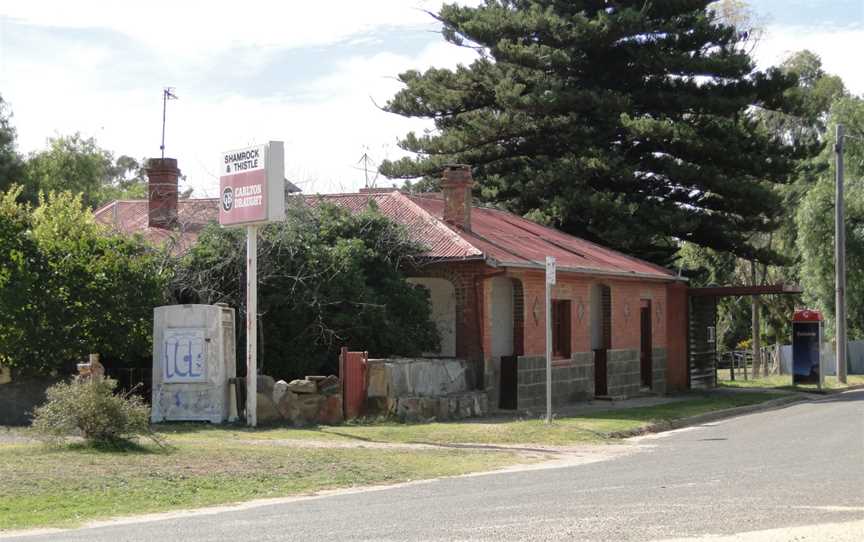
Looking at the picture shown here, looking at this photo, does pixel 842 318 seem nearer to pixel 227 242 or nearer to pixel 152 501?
pixel 227 242

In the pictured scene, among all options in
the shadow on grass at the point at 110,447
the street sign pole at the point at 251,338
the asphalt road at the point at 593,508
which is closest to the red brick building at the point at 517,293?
the street sign pole at the point at 251,338

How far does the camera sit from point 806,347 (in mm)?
36094

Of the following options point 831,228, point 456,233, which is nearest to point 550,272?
point 456,233

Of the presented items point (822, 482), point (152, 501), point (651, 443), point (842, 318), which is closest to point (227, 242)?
point (651, 443)

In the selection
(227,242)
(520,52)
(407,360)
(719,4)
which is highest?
(719,4)

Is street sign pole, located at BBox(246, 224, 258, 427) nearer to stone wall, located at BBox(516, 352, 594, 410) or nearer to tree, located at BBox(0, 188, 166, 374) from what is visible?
tree, located at BBox(0, 188, 166, 374)

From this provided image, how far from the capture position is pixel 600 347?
30.7 m

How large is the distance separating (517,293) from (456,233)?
2029 mm

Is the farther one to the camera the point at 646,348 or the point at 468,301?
the point at 646,348

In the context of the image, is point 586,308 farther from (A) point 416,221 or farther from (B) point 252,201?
(B) point 252,201

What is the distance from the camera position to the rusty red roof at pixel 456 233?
2497cm

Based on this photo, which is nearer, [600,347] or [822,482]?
[822,482]

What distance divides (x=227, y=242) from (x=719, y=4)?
33.2 metres

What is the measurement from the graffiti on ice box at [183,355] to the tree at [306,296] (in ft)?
7.40
